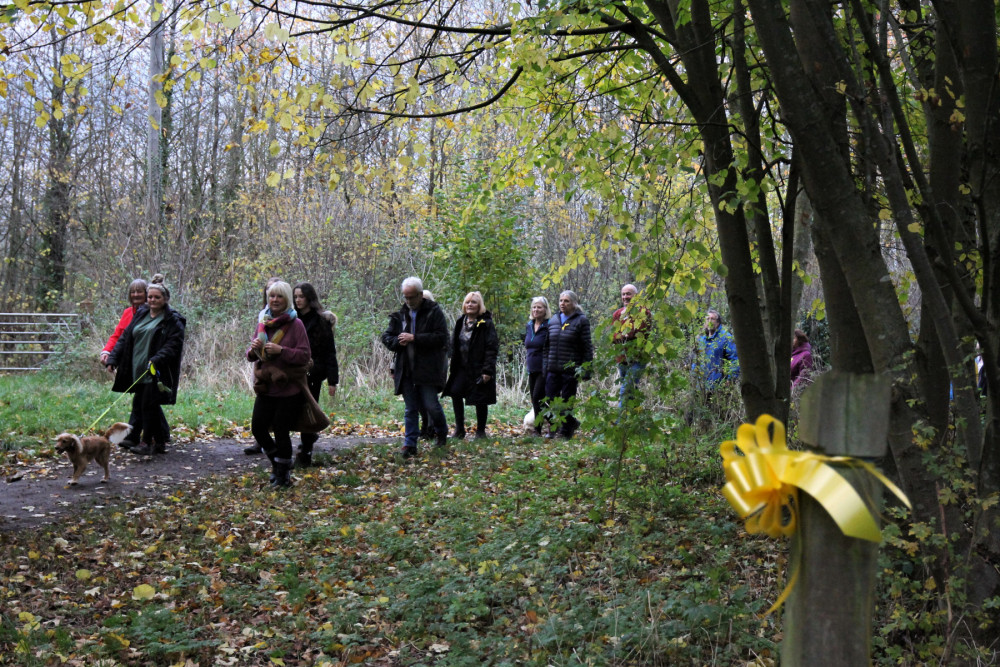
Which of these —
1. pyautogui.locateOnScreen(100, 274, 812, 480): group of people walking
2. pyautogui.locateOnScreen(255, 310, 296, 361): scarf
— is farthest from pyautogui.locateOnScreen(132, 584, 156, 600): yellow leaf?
pyautogui.locateOnScreen(255, 310, 296, 361): scarf

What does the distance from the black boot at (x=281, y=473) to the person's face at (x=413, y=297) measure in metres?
2.76

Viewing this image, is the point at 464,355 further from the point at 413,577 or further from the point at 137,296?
the point at 413,577

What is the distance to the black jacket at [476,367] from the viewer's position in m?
11.4

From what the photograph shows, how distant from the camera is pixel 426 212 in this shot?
630 inches

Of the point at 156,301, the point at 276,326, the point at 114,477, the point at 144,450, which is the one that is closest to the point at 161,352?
the point at 156,301

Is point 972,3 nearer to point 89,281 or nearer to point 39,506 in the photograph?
point 39,506

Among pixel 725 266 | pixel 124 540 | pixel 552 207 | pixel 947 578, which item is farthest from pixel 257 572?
pixel 552 207

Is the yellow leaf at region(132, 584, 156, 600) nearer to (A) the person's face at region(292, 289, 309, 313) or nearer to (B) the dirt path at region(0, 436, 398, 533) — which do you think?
(B) the dirt path at region(0, 436, 398, 533)

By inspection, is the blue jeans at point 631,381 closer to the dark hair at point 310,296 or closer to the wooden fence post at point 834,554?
the dark hair at point 310,296

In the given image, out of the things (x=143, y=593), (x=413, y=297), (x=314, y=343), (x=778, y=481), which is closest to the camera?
(x=778, y=481)

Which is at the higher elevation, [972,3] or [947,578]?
[972,3]

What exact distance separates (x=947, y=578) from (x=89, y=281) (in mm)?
18339

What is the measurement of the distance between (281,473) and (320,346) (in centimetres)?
198

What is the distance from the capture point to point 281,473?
8.62 meters
